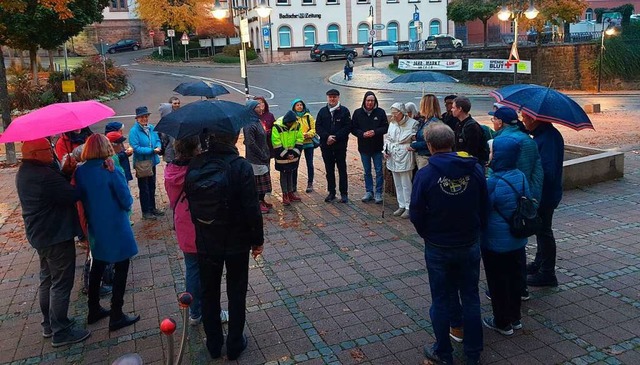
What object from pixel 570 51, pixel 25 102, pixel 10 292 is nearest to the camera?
pixel 10 292

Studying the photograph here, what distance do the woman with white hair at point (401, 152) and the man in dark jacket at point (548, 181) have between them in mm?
2736

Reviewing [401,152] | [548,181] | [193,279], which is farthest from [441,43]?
[193,279]

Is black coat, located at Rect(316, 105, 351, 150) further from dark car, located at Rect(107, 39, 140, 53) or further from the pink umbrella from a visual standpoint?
dark car, located at Rect(107, 39, 140, 53)

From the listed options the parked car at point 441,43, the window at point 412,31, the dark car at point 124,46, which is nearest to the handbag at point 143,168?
the parked car at point 441,43

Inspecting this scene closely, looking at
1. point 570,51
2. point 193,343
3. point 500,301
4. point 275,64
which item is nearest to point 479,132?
point 500,301

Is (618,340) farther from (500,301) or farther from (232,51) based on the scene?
(232,51)

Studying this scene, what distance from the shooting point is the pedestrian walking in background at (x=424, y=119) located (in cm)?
774

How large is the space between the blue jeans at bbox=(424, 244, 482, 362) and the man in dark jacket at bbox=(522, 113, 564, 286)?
1.70 m

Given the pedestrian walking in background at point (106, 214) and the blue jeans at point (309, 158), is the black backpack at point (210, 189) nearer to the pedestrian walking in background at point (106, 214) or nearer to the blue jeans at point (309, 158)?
the pedestrian walking in background at point (106, 214)

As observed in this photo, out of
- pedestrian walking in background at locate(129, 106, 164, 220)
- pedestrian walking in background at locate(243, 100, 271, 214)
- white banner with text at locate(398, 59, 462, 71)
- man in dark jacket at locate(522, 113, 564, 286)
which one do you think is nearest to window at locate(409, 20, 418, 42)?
white banner with text at locate(398, 59, 462, 71)

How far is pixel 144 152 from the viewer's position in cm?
862

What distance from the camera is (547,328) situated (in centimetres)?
506

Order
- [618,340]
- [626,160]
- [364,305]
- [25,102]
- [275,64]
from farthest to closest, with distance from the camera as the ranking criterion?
1. [275,64]
2. [25,102]
3. [626,160]
4. [364,305]
5. [618,340]

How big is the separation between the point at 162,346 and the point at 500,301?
2996 mm
